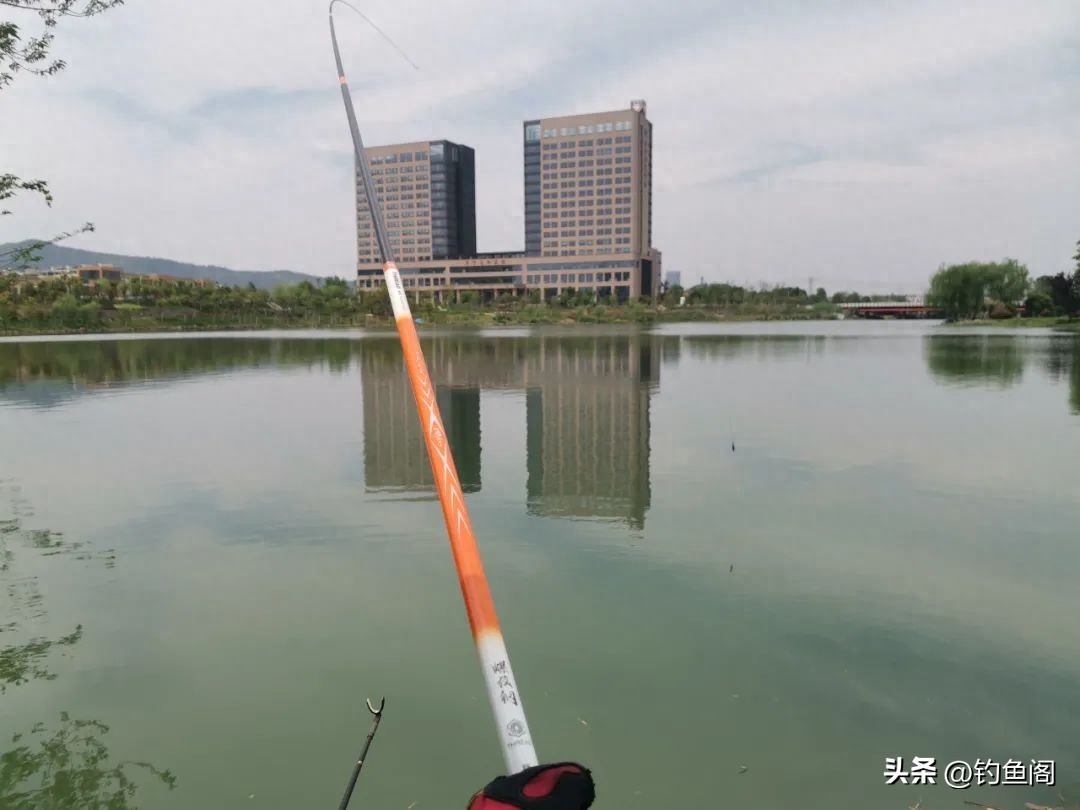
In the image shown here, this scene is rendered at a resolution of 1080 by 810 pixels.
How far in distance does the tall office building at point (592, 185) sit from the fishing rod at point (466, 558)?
161155mm

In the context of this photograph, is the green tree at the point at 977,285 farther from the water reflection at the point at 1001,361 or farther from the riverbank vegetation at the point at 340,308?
the water reflection at the point at 1001,361

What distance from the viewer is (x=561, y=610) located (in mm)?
7277

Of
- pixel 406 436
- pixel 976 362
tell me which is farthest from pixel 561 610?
pixel 976 362

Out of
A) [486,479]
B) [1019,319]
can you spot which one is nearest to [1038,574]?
[486,479]

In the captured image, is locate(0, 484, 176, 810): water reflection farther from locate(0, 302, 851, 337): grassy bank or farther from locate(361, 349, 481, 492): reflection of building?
locate(0, 302, 851, 337): grassy bank

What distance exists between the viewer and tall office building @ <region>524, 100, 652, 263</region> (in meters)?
162

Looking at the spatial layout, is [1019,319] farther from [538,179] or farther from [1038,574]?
[538,179]

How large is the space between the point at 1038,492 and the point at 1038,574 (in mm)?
4053

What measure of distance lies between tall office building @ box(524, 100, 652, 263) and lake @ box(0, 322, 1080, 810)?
151 meters

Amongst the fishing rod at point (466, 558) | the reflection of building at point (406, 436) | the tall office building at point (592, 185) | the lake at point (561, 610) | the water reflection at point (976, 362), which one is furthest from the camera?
the tall office building at point (592, 185)

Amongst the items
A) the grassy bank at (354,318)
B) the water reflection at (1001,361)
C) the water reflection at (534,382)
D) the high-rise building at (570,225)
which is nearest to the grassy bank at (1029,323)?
the water reflection at (1001,361)

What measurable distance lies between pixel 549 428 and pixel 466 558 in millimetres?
15243

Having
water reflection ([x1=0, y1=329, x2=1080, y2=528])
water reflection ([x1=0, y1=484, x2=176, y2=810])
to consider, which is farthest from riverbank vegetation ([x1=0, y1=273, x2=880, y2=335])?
water reflection ([x1=0, y1=484, x2=176, y2=810])

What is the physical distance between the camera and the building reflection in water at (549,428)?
11875 mm
